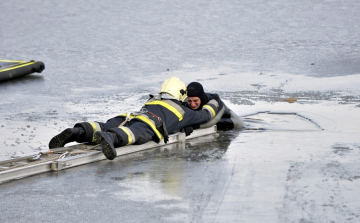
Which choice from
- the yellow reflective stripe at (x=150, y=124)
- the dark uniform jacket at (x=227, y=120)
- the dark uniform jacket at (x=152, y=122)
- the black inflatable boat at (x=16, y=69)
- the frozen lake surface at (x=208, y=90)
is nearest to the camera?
the frozen lake surface at (x=208, y=90)

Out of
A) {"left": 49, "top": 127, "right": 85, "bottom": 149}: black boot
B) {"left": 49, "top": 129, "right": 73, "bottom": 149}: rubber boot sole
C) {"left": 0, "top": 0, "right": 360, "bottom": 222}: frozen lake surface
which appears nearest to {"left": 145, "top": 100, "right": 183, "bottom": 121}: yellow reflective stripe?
{"left": 0, "top": 0, "right": 360, "bottom": 222}: frozen lake surface

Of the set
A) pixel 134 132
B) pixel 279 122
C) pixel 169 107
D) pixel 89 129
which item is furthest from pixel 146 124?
pixel 279 122

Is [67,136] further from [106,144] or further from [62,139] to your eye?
[106,144]

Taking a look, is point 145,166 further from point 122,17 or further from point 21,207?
point 122,17

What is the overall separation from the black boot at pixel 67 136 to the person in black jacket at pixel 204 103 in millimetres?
1709

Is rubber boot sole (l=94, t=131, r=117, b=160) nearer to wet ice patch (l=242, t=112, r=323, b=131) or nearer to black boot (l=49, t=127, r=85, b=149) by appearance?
black boot (l=49, t=127, r=85, b=149)

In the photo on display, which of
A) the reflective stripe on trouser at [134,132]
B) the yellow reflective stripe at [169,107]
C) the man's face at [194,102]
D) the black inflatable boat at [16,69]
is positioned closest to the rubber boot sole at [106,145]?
the reflective stripe on trouser at [134,132]

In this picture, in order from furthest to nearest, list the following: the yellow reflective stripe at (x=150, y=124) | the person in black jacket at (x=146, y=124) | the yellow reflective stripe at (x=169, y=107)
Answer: the yellow reflective stripe at (x=169, y=107), the yellow reflective stripe at (x=150, y=124), the person in black jacket at (x=146, y=124)

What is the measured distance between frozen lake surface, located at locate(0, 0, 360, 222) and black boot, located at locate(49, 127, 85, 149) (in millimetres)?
423

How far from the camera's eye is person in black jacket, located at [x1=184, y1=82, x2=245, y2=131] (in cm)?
796

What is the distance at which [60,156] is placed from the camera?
6.34 m

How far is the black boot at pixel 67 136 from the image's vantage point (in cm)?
667

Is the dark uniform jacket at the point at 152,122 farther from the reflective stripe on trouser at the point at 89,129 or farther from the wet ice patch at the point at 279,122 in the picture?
the wet ice patch at the point at 279,122

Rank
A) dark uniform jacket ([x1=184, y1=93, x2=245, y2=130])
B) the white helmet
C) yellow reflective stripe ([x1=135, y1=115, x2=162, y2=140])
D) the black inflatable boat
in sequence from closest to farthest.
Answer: yellow reflective stripe ([x1=135, y1=115, x2=162, y2=140])
the white helmet
dark uniform jacket ([x1=184, y1=93, x2=245, y2=130])
the black inflatable boat
